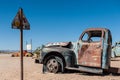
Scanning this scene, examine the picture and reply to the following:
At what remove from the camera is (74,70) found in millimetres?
13852

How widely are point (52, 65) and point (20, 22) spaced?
4941 mm

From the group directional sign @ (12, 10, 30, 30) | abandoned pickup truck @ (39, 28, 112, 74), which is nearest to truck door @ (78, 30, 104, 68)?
abandoned pickup truck @ (39, 28, 112, 74)

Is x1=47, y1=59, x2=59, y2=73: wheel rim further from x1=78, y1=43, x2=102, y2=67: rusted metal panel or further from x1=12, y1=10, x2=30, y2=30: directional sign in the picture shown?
x1=12, y1=10, x2=30, y2=30: directional sign

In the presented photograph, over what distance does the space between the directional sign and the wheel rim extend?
15.3 ft

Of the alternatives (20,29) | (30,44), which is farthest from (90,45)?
(30,44)

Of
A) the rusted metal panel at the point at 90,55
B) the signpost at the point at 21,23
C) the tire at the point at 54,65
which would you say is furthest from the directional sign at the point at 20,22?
the tire at the point at 54,65

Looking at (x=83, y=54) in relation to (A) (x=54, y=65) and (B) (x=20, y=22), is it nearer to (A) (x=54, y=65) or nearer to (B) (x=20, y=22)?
(A) (x=54, y=65)

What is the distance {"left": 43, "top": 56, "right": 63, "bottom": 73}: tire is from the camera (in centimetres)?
1306

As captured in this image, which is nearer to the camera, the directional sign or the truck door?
the directional sign

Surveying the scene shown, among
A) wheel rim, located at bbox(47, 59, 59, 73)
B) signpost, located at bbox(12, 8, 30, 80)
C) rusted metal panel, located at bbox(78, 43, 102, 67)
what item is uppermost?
signpost, located at bbox(12, 8, 30, 80)

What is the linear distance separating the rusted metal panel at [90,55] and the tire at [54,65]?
3.39 feet

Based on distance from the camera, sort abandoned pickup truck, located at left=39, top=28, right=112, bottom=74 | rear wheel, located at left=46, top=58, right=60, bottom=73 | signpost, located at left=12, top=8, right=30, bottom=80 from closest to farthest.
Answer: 1. signpost, located at left=12, top=8, right=30, bottom=80
2. abandoned pickup truck, located at left=39, top=28, right=112, bottom=74
3. rear wheel, located at left=46, top=58, right=60, bottom=73

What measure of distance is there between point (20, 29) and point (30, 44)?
33.9 m

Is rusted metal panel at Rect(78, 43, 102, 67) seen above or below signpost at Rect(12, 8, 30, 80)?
below
